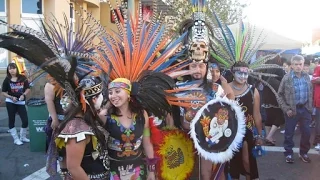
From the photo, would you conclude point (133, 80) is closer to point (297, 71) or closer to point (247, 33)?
point (247, 33)

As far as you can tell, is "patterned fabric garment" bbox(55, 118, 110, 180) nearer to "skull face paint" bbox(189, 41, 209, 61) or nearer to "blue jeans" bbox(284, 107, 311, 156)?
"skull face paint" bbox(189, 41, 209, 61)

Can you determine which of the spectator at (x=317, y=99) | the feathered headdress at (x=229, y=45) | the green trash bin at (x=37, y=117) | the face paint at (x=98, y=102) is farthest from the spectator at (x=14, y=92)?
the spectator at (x=317, y=99)

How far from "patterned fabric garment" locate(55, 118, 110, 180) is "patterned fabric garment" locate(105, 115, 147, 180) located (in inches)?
3.8

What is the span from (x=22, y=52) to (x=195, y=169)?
2268 mm

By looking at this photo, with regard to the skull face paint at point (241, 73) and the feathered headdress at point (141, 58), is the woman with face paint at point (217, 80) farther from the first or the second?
the feathered headdress at point (141, 58)

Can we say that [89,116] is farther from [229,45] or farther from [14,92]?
[14,92]

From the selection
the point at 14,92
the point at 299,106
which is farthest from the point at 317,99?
the point at 14,92

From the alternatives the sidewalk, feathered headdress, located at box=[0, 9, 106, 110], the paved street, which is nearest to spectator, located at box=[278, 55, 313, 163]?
the paved street

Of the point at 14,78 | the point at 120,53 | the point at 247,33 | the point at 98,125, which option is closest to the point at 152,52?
the point at 120,53

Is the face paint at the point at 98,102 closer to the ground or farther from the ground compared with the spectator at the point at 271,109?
farther from the ground

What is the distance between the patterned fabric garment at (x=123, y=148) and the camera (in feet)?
10.1

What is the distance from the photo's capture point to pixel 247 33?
4598 millimetres

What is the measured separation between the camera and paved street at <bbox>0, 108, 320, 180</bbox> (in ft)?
18.1

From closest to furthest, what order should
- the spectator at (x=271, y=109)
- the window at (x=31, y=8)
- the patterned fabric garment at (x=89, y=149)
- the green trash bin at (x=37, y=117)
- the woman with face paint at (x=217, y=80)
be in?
the patterned fabric garment at (x=89, y=149)
the woman with face paint at (x=217, y=80)
the green trash bin at (x=37, y=117)
the spectator at (x=271, y=109)
the window at (x=31, y=8)
